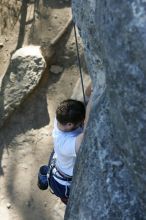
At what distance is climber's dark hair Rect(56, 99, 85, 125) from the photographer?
2523 millimetres

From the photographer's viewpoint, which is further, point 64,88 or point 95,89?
point 64,88

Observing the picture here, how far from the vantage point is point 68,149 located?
2508 millimetres

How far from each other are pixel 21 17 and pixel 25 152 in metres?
0.98

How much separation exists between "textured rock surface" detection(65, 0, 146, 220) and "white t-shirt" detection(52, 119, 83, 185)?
443 mm

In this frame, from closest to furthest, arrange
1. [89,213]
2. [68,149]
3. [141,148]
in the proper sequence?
[141,148] → [89,213] → [68,149]

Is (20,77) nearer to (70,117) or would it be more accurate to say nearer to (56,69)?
(56,69)

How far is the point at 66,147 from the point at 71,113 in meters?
0.15

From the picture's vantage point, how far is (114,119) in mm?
1682

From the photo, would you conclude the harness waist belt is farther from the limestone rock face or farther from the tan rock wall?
the tan rock wall

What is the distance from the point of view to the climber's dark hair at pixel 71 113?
2523mm

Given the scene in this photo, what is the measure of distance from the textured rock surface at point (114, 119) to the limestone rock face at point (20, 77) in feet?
5.49

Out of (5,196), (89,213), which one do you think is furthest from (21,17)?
(89,213)

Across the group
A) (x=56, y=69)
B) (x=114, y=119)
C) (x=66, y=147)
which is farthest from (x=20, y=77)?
(x=114, y=119)

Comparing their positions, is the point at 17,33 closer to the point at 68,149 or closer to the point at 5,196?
the point at 5,196
